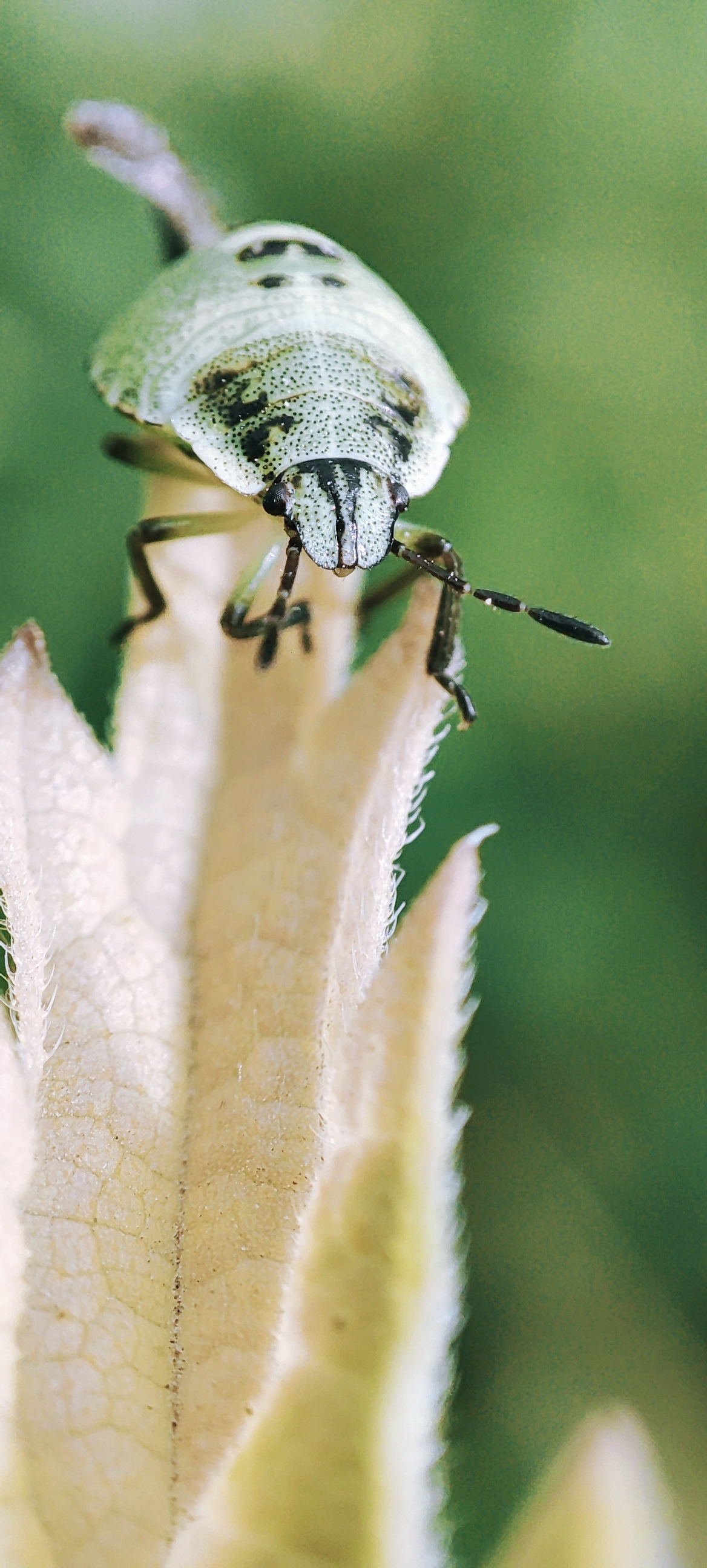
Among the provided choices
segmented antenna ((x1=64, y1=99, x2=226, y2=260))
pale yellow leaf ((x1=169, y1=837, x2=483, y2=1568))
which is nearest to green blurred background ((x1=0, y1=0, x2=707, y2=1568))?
segmented antenna ((x1=64, y1=99, x2=226, y2=260))

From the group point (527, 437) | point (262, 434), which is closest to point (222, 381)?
point (262, 434)

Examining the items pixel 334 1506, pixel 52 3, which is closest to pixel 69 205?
pixel 52 3

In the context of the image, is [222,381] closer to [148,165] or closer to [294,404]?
[294,404]

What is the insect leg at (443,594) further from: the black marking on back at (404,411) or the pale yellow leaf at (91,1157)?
the pale yellow leaf at (91,1157)

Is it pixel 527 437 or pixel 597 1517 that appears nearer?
pixel 597 1517

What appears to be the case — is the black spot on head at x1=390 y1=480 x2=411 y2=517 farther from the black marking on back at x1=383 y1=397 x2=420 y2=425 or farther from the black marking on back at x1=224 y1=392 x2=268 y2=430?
the black marking on back at x1=224 y1=392 x2=268 y2=430

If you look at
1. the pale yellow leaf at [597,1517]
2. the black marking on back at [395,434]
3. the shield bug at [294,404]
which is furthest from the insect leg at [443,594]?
the pale yellow leaf at [597,1517]
